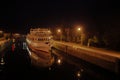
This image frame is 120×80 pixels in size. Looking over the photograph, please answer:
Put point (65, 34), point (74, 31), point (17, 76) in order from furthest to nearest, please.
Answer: point (65, 34) → point (74, 31) → point (17, 76)

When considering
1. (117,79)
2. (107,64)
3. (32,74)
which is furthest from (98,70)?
(32,74)

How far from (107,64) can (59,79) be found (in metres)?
9.97

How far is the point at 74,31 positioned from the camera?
92.9 m

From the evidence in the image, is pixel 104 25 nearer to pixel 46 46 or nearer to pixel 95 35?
pixel 95 35

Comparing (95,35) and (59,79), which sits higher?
(95,35)

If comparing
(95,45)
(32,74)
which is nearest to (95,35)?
(95,45)

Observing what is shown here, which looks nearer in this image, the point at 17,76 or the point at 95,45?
the point at 17,76

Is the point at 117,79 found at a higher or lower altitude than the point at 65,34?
lower

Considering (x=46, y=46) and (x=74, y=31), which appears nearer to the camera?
(x=46, y=46)

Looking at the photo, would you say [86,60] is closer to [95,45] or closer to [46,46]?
[95,45]

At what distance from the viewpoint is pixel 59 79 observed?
3791 centimetres

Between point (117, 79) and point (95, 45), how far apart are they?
31.6m

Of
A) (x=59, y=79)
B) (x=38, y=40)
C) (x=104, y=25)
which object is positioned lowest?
(x=59, y=79)

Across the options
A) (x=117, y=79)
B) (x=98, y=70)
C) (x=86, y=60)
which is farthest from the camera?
(x=86, y=60)
